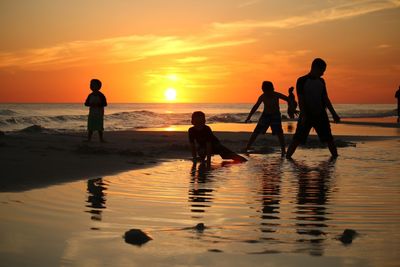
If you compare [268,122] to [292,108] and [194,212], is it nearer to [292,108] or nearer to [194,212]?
[194,212]

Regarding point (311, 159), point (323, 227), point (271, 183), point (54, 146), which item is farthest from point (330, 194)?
point (54, 146)

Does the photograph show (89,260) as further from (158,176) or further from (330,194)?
(158,176)

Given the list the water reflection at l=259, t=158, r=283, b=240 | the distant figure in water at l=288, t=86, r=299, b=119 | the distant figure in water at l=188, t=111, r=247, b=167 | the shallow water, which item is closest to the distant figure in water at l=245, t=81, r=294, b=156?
the distant figure in water at l=188, t=111, r=247, b=167

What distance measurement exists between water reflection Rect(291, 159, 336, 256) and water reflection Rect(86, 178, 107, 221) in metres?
1.82

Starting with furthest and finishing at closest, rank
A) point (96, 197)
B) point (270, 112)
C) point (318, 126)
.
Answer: point (270, 112)
point (318, 126)
point (96, 197)

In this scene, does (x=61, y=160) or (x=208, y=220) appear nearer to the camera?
(x=208, y=220)

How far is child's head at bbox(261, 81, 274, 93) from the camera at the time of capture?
13403mm

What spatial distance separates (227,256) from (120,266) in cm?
71

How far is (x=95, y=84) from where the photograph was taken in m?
14.5

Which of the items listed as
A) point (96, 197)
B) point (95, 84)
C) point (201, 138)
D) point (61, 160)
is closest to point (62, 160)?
point (61, 160)

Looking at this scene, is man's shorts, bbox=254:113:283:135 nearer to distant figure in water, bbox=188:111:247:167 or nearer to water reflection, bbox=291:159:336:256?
distant figure in water, bbox=188:111:247:167

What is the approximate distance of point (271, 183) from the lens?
7.36 m

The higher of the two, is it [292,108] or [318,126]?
[292,108]

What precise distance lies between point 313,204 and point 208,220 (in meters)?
1.48
